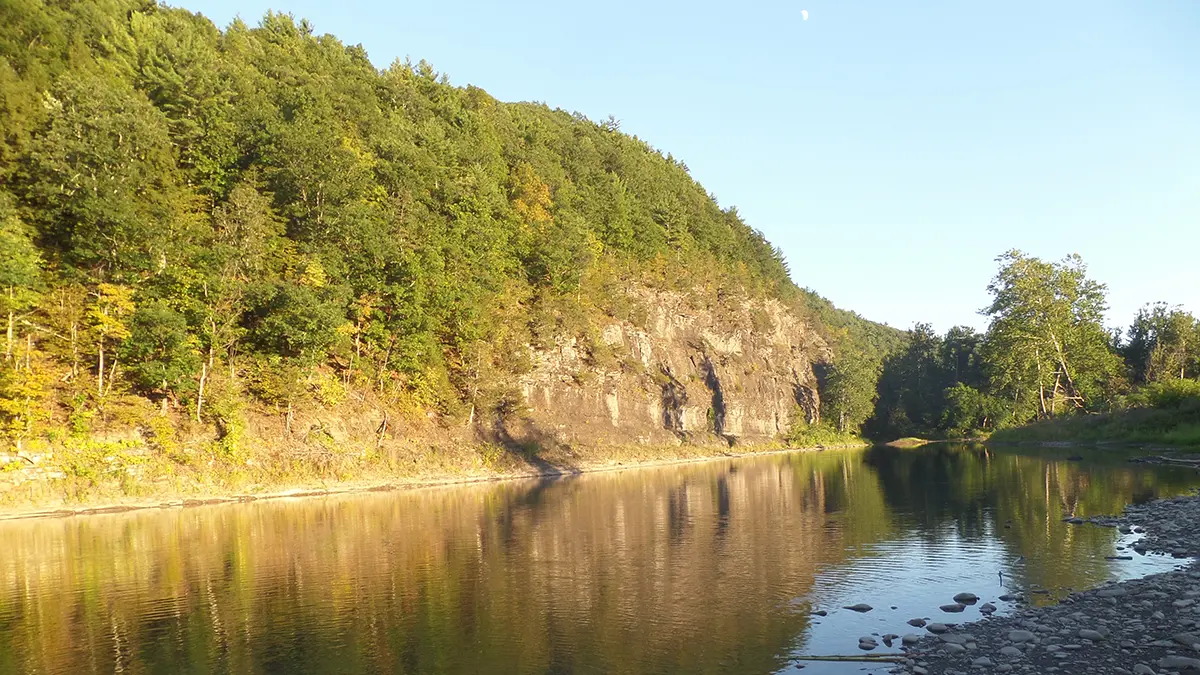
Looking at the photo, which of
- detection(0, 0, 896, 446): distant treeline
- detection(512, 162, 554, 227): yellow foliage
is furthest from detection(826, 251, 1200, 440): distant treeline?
detection(512, 162, 554, 227): yellow foliage

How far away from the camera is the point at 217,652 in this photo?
13.7 m

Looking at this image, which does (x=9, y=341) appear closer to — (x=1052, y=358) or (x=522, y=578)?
(x=522, y=578)

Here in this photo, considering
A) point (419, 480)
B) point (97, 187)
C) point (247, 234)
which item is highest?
point (97, 187)

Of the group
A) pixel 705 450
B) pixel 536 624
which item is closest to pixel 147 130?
pixel 536 624

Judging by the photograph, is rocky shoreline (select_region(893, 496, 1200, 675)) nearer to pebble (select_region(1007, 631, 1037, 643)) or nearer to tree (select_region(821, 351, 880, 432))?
pebble (select_region(1007, 631, 1037, 643))

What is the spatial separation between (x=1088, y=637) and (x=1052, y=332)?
8960cm

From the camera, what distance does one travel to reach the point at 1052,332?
86.2 metres

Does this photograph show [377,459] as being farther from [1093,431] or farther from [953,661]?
[1093,431]

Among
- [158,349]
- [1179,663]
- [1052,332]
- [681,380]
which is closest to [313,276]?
[158,349]

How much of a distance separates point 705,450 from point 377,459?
48068 mm

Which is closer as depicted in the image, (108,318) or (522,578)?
(522,578)

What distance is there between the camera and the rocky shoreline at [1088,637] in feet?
36.4

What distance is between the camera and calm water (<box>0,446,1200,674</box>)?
44.3ft

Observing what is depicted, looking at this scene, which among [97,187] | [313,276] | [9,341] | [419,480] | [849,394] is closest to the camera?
[9,341]
